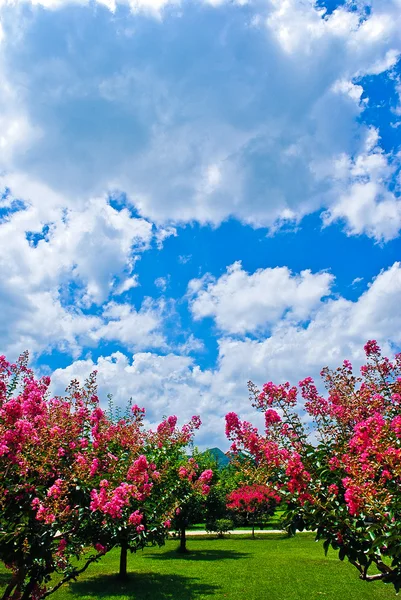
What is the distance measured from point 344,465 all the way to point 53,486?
122 inches

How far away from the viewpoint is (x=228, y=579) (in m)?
14.7

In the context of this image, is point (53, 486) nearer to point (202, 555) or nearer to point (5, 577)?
point (5, 577)

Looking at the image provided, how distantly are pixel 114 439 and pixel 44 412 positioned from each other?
1562 millimetres

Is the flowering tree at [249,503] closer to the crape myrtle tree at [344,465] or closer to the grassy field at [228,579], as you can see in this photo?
the grassy field at [228,579]

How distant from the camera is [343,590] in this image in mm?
12648

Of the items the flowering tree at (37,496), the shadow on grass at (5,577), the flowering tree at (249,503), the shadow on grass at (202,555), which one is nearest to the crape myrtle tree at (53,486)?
the flowering tree at (37,496)

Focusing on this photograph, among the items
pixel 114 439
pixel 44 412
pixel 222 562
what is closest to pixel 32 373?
pixel 44 412

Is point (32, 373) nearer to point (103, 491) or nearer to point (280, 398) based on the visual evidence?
→ point (103, 491)

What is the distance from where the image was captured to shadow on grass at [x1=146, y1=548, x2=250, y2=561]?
20.5 meters

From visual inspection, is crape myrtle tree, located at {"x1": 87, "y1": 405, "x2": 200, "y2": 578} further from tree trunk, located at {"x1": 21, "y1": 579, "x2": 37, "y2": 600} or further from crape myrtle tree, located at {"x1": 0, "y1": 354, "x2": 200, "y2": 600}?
tree trunk, located at {"x1": 21, "y1": 579, "x2": 37, "y2": 600}

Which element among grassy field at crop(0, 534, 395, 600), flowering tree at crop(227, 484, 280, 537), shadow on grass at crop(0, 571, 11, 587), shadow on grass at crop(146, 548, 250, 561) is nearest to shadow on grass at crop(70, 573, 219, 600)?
grassy field at crop(0, 534, 395, 600)

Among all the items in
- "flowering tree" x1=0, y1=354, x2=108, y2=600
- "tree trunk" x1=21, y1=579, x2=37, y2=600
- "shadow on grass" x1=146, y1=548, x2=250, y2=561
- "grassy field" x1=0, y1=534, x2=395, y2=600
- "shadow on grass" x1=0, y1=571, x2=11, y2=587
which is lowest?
"shadow on grass" x1=146, y1=548, x2=250, y2=561

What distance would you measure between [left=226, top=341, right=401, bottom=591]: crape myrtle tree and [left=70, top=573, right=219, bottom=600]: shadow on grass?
8879 mm

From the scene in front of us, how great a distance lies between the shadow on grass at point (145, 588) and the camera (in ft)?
40.2
